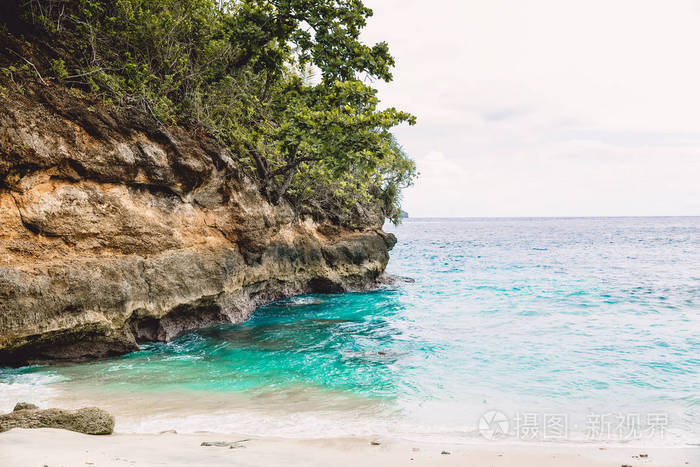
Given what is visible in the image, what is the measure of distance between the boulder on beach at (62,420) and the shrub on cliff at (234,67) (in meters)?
6.83

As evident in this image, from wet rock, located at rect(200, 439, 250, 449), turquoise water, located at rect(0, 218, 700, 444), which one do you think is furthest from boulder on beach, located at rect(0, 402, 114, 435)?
wet rock, located at rect(200, 439, 250, 449)

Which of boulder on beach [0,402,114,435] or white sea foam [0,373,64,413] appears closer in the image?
boulder on beach [0,402,114,435]

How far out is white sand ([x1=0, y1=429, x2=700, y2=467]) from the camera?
154 inches

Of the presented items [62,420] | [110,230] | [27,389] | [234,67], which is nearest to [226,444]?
[62,420]

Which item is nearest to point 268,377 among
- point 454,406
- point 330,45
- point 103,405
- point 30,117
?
point 103,405

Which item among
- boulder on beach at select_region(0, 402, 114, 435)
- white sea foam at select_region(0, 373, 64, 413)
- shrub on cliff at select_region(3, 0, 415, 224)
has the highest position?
shrub on cliff at select_region(3, 0, 415, 224)

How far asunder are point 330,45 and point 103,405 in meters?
10.1

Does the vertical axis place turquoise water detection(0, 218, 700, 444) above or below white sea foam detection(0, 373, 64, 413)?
below

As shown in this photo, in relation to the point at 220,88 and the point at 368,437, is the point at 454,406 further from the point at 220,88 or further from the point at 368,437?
the point at 220,88

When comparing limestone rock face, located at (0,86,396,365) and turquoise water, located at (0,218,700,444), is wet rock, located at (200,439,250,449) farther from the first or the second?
limestone rock face, located at (0,86,396,365)

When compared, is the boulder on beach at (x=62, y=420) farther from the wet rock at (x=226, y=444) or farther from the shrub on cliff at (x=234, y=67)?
the shrub on cliff at (x=234, y=67)

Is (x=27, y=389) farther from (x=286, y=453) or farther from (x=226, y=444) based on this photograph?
(x=286, y=453)

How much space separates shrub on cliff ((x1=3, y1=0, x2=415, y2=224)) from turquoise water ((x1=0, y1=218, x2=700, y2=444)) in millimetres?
4914

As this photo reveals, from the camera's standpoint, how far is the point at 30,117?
845 cm
